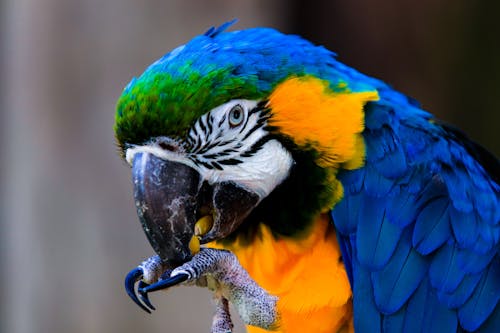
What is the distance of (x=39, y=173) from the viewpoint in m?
3.62

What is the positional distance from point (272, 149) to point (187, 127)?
24cm

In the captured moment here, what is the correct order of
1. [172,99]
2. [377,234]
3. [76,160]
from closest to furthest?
[172,99]
[377,234]
[76,160]

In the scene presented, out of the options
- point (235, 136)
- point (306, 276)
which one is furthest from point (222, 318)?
point (235, 136)

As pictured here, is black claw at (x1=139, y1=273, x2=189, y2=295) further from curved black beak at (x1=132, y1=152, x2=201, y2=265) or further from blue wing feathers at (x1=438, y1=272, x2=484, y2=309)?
blue wing feathers at (x1=438, y1=272, x2=484, y2=309)

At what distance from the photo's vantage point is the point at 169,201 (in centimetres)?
190

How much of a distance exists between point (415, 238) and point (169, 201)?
0.67 m

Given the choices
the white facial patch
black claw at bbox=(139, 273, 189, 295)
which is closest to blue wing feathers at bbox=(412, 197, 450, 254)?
the white facial patch

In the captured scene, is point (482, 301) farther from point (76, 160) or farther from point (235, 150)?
point (76, 160)

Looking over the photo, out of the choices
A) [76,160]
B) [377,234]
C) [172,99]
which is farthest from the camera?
[76,160]

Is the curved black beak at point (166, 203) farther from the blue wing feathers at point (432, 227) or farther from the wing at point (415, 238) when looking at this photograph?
the blue wing feathers at point (432, 227)

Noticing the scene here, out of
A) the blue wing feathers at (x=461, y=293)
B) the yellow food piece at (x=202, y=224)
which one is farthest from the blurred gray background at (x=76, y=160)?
the blue wing feathers at (x=461, y=293)

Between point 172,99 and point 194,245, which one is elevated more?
point 172,99

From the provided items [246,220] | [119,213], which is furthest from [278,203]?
[119,213]

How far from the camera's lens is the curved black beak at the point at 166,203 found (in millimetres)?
1903
